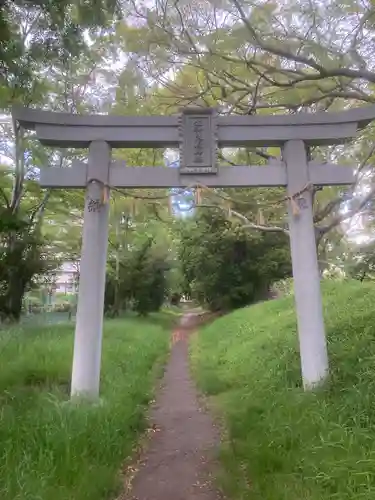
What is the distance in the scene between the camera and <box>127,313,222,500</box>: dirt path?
14.4 feet

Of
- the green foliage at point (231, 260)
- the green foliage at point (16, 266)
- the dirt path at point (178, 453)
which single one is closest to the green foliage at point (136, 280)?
the green foliage at point (231, 260)

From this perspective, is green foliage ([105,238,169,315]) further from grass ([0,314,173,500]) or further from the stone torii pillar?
the stone torii pillar

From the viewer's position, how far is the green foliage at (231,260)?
2350 cm

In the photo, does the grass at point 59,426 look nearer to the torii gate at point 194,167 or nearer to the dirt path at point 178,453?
the dirt path at point 178,453

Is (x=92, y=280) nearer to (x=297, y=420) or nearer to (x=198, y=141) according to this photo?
(x=198, y=141)

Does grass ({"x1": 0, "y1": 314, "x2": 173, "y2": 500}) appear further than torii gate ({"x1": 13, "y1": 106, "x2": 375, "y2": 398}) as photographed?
No

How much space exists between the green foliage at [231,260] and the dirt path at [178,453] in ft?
50.6

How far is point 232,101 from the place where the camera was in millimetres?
9477

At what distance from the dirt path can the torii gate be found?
158 cm

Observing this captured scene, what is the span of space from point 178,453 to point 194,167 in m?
3.95

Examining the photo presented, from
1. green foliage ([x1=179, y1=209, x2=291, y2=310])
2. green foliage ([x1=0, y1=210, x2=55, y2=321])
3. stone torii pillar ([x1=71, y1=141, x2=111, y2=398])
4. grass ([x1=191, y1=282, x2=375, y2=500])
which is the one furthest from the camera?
green foliage ([x1=179, y1=209, x2=291, y2=310])

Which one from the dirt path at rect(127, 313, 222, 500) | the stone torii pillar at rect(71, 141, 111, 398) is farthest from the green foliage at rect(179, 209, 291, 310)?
the stone torii pillar at rect(71, 141, 111, 398)

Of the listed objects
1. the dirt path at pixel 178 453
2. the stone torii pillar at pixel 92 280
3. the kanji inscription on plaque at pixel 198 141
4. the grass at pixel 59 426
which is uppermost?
the kanji inscription on plaque at pixel 198 141

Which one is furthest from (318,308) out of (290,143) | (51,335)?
(51,335)
